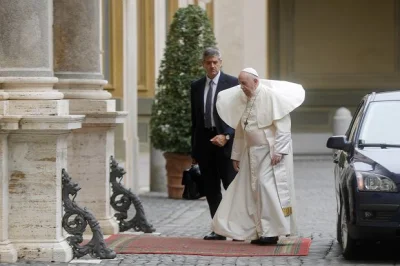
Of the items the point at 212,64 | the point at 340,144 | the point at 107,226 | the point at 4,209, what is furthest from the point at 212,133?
the point at 4,209

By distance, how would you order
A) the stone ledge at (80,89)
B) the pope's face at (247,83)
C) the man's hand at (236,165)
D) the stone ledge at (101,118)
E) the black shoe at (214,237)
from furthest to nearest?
the stone ledge at (80,89) → the stone ledge at (101,118) → the black shoe at (214,237) → the man's hand at (236,165) → the pope's face at (247,83)

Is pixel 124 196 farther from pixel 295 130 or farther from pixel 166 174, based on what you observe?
pixel 295 130

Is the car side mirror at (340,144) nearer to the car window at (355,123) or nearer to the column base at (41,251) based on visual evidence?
the car window at (355,123)

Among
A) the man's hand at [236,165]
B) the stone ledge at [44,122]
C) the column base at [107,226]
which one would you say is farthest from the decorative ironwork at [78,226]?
the column base at [107,226]

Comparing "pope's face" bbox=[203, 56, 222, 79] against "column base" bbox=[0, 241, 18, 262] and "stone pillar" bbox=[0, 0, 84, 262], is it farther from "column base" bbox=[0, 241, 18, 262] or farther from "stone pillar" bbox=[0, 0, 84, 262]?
"column base" bbox=[0, 241, 18, 262]

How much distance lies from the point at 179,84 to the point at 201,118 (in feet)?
19.5

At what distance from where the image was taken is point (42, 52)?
12023 mm

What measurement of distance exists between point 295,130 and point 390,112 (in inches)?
820

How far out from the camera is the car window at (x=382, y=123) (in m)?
12.8

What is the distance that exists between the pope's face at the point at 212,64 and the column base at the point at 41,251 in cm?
306

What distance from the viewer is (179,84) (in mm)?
20312

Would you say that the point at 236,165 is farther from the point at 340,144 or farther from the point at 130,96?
the point at 130,96

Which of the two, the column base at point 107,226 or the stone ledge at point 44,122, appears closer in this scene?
the stone ledge at point 44,122

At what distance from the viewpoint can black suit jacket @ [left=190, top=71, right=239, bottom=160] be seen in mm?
14161
